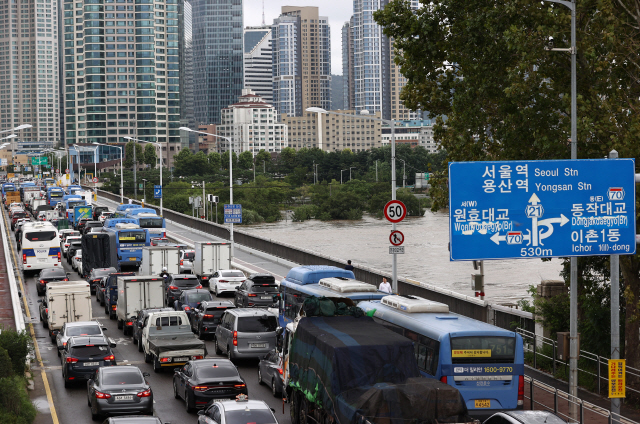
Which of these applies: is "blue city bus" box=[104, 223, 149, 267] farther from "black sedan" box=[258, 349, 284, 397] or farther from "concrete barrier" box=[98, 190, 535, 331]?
"black sedan" box=[258, 349, 284, 397]

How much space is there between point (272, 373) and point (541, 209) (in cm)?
841

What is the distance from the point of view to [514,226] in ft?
49.3

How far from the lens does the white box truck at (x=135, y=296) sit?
95.8 ft

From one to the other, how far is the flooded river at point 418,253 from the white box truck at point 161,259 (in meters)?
18.8

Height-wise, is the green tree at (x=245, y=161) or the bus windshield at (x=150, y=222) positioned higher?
the green tree at (x=245, y=161)

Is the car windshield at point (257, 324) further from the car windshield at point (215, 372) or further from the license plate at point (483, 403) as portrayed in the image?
the license plate at point (483, 403)

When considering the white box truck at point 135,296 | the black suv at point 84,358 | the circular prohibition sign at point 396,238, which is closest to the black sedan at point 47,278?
the white box truck at point 135,296

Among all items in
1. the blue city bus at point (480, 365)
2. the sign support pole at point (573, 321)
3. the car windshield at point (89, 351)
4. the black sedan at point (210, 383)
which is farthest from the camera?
the car windshield at point (89, 351)

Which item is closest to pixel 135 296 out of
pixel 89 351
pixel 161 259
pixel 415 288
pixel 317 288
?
pixel 89 351

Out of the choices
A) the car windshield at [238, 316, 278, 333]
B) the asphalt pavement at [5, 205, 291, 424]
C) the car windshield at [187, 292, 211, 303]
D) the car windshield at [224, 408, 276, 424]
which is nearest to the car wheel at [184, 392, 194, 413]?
the asphalt pavement at [5, 205, 291, 424]

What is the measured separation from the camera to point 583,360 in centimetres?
2114

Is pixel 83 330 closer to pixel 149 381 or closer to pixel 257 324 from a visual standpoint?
pixel 149 381

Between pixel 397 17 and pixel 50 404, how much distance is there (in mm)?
14305

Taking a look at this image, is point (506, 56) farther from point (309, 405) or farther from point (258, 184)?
point (258, 184)
